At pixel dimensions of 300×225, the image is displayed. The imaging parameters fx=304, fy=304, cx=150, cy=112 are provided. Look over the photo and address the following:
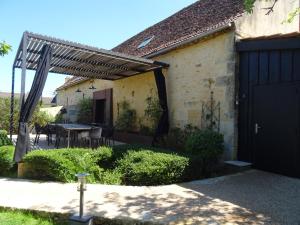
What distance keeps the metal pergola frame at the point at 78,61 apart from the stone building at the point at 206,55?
2.31ft

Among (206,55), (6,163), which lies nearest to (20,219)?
(6,163)

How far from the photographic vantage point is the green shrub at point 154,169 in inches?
249

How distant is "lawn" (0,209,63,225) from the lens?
433 cm

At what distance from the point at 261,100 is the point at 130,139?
6.32 m

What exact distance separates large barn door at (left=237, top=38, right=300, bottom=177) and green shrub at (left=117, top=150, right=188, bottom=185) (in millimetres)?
2055

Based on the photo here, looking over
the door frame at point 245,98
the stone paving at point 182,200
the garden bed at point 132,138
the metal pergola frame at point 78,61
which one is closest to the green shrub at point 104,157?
the stone paving at point 182,200

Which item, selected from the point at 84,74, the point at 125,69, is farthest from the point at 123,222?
the point at 84,74

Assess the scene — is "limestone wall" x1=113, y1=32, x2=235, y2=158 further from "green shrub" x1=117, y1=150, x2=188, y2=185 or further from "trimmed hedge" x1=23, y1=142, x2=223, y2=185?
"green shrub" x1=117, y1=150, x2=188, y2=185

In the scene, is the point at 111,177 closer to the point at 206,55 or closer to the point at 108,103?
the point at 206,55

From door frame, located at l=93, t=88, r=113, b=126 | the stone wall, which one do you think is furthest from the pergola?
door frame, located at l=93, t=88, r=113, b=126

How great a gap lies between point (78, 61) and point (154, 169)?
5.92 metres

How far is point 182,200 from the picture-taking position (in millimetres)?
5172

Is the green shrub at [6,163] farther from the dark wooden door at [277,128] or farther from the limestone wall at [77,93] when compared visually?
the limestone wall at [77,93]

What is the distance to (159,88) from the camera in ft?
34.2
